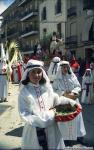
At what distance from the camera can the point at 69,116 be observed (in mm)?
4945

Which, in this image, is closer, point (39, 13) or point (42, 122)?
point (42, 122)

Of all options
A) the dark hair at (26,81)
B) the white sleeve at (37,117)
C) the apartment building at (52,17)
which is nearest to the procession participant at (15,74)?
the dark hair at (26,81)

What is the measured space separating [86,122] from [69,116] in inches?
227

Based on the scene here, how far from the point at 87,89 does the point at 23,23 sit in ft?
173

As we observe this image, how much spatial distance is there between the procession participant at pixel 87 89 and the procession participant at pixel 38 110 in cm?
1038

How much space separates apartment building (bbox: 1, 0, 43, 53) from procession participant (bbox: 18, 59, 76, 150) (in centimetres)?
4788

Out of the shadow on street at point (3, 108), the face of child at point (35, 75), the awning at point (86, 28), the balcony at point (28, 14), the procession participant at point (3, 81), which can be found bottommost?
the shadow on street at point (3, 108)

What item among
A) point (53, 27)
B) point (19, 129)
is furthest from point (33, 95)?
point (53, 27)

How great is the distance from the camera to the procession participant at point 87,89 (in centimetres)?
1558

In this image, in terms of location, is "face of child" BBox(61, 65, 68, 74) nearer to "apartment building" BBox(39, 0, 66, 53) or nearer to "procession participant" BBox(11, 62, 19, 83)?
"procession participant" BBox(11, 62, 19, 83)

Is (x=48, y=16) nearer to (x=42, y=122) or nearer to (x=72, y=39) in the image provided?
(x=72, y=39)

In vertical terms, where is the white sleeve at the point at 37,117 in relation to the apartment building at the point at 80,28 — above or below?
below

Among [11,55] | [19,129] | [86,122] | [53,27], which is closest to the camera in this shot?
[19,129]

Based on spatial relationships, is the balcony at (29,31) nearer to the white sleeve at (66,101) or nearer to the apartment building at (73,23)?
the apartment building at (73,23)
